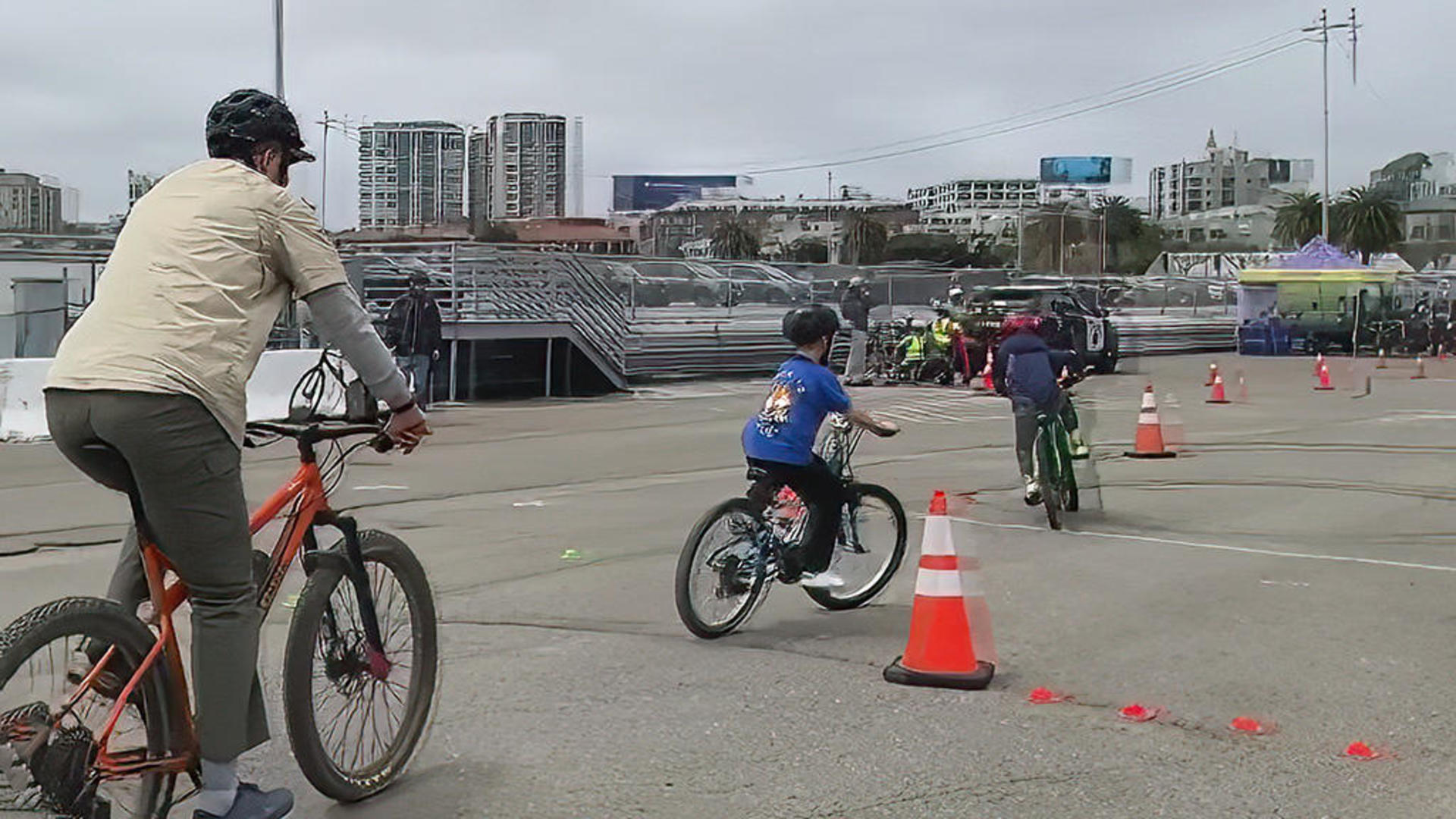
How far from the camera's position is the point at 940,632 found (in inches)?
240

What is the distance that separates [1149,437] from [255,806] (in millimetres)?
12615

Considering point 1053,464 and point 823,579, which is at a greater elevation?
point 1053,464

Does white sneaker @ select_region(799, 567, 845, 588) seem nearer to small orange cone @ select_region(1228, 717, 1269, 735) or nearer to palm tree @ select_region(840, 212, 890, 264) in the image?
small orange cone @ select_region(1228, 717, 1269, 735)

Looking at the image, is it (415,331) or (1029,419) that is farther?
(415,331)

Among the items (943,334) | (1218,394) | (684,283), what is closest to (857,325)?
(943,334)

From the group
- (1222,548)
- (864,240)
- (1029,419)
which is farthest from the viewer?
(864,240)

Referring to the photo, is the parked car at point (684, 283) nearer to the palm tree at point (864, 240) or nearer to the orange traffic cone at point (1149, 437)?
the orange traffic cone at point (1149, 437)

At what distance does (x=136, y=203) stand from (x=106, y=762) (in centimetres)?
141

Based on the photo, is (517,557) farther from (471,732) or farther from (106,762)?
(106,762)

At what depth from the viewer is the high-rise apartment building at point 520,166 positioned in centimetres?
5853

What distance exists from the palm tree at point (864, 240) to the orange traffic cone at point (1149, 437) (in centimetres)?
Answer: 7138

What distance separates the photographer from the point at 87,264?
22594 mm

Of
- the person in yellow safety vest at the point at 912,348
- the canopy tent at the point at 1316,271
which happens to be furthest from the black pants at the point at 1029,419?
the canopy tent at the point at 1316,271

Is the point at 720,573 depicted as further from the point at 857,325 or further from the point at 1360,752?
the point at 857,325
